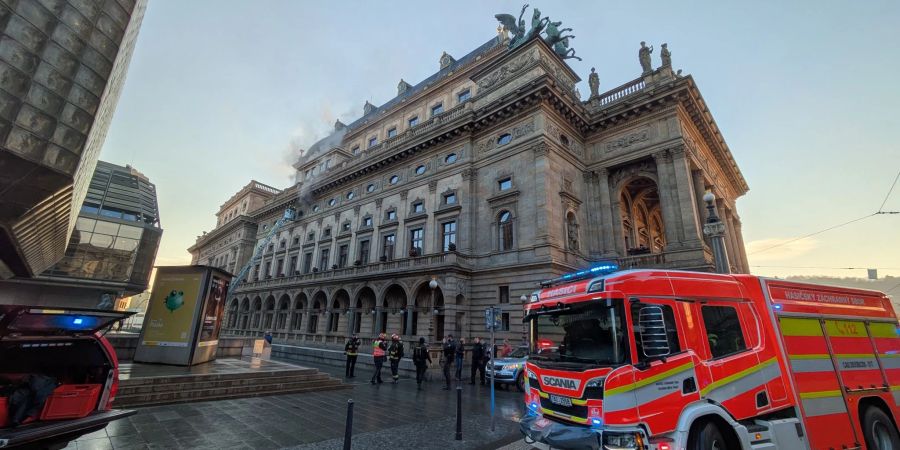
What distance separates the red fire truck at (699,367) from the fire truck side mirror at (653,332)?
1cm

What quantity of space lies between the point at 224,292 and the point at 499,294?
1455cm

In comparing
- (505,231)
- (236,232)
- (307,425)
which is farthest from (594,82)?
(236,232)

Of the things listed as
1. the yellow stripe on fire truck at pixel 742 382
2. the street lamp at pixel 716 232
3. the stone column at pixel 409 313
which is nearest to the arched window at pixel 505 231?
the stone column at pixel 409 313

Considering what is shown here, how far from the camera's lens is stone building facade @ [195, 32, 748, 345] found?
2231cm

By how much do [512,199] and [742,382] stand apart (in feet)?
61.8

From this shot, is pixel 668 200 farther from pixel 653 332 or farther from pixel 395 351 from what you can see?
pixel 653 332

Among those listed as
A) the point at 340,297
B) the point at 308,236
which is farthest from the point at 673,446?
the point at 308,236

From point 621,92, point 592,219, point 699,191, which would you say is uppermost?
point 621,92

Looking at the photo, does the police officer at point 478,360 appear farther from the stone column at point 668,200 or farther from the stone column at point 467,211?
the stone column at point 668,200

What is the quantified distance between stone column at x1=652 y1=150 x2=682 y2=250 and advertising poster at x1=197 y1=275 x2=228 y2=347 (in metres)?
23.4

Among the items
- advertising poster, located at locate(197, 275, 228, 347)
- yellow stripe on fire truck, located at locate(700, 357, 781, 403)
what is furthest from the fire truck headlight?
advertising poster, located at locate(197, 275, 228, 347)

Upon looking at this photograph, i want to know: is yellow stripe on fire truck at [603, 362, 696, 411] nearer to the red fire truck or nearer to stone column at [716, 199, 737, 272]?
the red fire truck

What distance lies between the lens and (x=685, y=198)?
21875mm

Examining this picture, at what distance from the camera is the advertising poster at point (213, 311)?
42.8 ft
